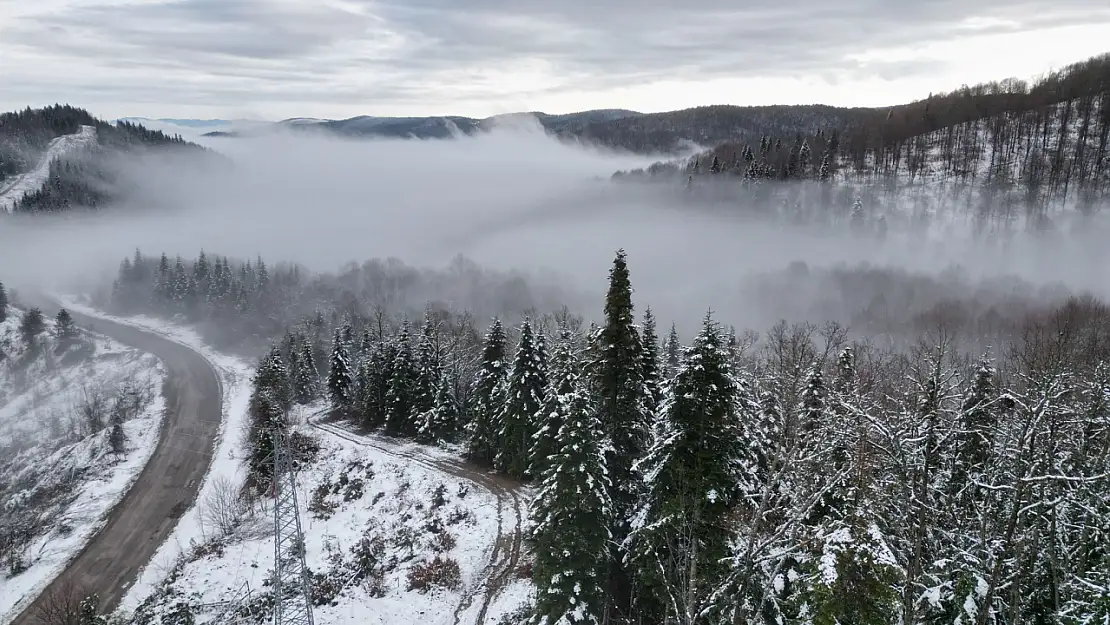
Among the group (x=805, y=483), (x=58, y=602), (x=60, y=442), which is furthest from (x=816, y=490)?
(x=60, y=442)

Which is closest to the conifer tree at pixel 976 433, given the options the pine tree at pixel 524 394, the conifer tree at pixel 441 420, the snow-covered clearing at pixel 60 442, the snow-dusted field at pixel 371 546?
the snow-dusted field at pixel 371 546

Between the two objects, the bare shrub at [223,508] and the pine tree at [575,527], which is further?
the bare shrub at [223,508]

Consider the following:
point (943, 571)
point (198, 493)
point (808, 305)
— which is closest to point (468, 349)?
point (198, 493)

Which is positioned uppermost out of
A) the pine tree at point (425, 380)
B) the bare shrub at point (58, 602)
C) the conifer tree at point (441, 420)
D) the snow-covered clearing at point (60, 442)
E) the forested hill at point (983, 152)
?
the forested hill at point (983, 152)

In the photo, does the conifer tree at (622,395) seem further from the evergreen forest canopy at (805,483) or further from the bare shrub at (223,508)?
the bare shrub at (223,508)

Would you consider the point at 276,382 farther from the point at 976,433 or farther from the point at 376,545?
the point at 976,433

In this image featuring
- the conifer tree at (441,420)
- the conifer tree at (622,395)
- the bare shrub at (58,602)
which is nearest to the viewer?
the conifer tree at (622,395)
